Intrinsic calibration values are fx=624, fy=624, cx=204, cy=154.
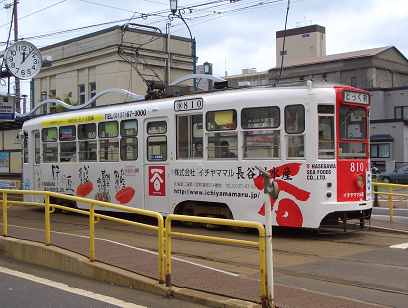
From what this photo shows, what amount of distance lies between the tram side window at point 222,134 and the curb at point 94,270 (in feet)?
14.2

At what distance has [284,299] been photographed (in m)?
6.75

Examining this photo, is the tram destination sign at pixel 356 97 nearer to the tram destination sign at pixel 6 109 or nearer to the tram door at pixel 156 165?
the tram door at pixel 156 165

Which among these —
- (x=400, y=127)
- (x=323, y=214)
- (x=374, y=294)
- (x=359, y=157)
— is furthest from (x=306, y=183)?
(x=400, y=127)

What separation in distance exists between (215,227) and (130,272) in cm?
530

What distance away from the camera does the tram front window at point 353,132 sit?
12141 millimetres

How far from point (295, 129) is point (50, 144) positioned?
28.0 feet

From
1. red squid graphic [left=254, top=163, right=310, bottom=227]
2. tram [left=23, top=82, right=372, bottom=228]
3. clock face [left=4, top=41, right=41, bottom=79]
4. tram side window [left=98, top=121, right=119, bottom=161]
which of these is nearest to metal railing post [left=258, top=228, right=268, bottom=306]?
tram [left=23, top=82, right=372, bottom=228]

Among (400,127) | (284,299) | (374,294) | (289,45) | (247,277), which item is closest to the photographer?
(284,299)

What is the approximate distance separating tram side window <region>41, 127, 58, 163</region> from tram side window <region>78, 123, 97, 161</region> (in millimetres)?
1330

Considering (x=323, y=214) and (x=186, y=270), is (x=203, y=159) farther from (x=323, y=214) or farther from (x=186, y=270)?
(x=186, y=270)

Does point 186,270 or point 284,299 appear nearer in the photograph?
point 284,299

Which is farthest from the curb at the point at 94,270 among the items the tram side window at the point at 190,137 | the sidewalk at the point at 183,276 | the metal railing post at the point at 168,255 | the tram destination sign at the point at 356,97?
the tram destination sign at the point at 356,97

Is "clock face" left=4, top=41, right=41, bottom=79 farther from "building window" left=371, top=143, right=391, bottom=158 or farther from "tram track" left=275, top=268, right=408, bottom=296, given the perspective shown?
"building window" left=371, top=143, right=391, bottom=158

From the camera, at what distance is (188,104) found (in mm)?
13445
